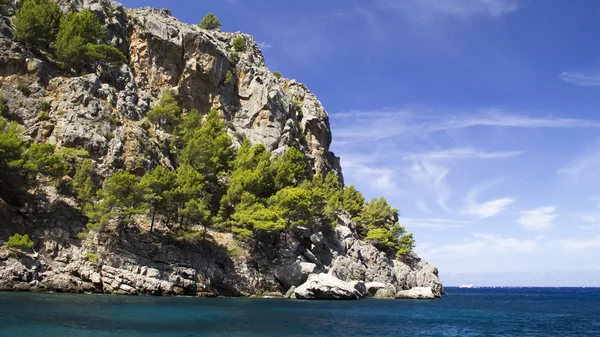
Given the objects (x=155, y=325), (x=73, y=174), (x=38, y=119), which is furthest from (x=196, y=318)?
(x=38, y=119)

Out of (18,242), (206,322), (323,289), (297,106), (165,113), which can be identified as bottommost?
(206,322)

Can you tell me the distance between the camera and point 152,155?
59.2 metres

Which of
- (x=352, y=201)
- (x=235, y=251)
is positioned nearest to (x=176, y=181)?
(x=235, y=251)

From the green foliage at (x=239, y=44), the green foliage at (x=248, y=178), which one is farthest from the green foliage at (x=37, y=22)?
the green foliage at (x=239, y=44)

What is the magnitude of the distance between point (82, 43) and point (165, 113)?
15.0 meters

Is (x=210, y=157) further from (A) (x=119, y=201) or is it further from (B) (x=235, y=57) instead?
(B) (x=235, y=57)

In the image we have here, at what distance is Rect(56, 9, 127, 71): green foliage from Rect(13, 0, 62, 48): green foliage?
144cm

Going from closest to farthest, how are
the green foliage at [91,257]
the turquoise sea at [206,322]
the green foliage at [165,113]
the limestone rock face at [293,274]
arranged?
the turquoise sea at [206,322] → the green foliage at [91,257] → the limestone rock face at [293,274] → the green foliage at [165,113]

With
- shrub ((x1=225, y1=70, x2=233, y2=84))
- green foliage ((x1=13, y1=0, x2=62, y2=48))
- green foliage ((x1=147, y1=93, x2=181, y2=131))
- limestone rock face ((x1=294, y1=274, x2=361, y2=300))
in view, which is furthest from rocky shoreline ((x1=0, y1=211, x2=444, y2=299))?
shrub ((x1=225, y1=70, x2=233, y2=84))

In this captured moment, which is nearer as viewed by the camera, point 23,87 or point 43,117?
point 43,117

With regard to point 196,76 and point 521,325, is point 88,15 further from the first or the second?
point 521,325

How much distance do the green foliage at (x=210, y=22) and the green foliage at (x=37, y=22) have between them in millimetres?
44848

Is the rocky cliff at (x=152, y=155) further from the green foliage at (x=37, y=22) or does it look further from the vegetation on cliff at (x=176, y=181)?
the green foliage at (x=37, y=22)

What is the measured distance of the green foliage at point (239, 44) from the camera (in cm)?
9981
